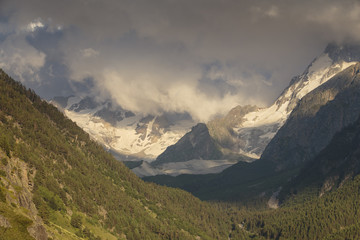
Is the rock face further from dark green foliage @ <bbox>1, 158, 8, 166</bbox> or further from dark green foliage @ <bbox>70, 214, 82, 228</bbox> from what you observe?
dark green foliage @ <bbox>70, 214, 82, 228</bbox>

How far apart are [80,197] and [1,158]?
65.0m

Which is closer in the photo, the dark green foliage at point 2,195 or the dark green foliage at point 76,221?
the dark green foliage at point 2,195

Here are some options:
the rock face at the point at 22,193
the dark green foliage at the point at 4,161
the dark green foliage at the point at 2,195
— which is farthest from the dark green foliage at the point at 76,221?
the dark green foliage at the point at 2,195

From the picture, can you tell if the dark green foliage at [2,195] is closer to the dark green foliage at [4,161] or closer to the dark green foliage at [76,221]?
the dark green foliage at [4,161]

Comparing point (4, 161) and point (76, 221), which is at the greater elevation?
point (4, 161)

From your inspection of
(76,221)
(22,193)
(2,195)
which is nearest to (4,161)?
(22,193)

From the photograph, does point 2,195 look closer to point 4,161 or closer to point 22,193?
point 22,193

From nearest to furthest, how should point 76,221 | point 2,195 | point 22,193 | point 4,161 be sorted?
point 2,195 → point 22,193 → point 4,161 → point 76,221

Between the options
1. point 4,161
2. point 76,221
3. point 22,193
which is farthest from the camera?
point 76,221

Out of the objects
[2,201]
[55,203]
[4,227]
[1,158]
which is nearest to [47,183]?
[55,203]

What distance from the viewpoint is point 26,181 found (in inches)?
6147

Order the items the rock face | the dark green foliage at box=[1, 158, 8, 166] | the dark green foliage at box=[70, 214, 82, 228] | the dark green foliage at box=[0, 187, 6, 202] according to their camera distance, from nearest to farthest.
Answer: the rock face
the dark green foliage at box=[0, 187, 6, 202]
the dark green foliage at box=[1, 158, 8, 166]
the dark green foliage at box=[70, 214, 82, 228]

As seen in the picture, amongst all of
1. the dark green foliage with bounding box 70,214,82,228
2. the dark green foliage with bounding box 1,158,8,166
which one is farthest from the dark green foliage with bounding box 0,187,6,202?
the dark green foliage with bounding box 70,214,82,228

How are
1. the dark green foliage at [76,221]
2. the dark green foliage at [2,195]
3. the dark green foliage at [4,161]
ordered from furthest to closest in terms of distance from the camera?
the dark green foliage at [76,221] < the dark green foliage at [4,161] < the dark green foliage at [2,195]
